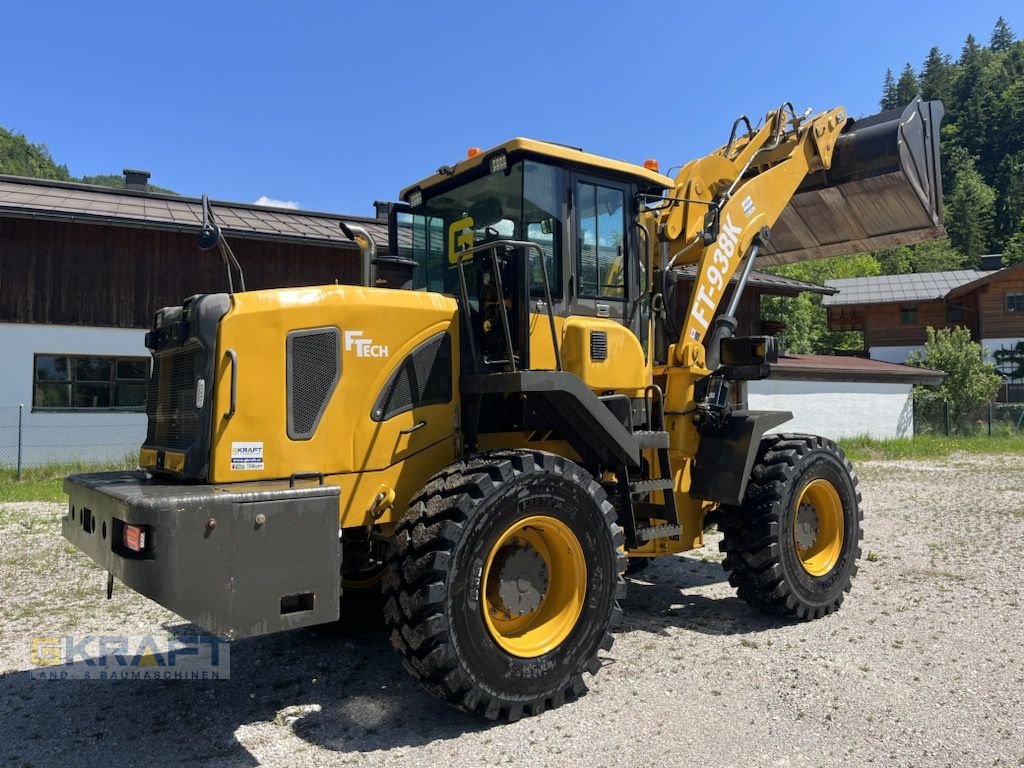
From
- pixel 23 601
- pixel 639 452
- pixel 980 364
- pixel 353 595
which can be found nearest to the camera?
pixel 639 452

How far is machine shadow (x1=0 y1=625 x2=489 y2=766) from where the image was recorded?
3.97 metres

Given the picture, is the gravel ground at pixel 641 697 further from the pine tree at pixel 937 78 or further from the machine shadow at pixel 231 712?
the pine tree at pixel 937 78

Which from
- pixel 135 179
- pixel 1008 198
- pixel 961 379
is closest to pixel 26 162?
pixel 135 179

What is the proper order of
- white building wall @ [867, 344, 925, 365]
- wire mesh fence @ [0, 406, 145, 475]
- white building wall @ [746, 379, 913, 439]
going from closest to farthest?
wire mesh fence @ [0, 406, 145, 475], white building wall @ [746, 379, 913, 439], white building wall @ [867, 344, 925, 365]

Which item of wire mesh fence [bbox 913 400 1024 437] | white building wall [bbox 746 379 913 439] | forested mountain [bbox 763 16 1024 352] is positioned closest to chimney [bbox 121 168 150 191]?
white building wall [bbox 746 379 913 439]

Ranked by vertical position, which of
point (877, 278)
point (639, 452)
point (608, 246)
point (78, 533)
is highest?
point (877, 278)

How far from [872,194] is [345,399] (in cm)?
557

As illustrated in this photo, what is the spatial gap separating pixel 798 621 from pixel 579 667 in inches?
91.6

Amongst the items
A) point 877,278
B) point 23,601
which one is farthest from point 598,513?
point 877,278

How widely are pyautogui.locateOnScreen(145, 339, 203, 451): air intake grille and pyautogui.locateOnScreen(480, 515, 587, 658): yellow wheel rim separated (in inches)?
68.7

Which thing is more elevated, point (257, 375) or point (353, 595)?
point (257, 375)

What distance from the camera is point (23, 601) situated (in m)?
6.64

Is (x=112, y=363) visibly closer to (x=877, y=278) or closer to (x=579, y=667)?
(x=579, y=667)

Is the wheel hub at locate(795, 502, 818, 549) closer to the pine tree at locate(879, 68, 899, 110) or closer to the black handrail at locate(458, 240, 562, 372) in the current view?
the black handrail at locate(458, 240, 562, 372)
